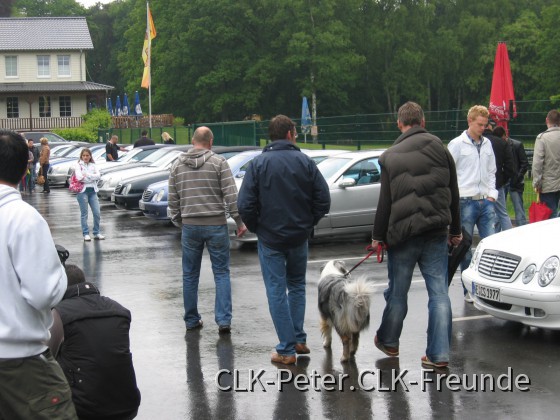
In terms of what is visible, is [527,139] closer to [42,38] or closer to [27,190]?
[27,190]

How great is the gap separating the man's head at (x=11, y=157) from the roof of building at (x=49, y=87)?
70250mm

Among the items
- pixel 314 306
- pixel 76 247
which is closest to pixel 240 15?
pixel 76 247

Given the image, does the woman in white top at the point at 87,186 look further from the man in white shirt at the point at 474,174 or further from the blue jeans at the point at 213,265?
the man in white shirt at the point at 474,174

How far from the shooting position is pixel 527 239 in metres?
8.38

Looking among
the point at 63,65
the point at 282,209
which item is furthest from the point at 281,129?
the point at 63,65

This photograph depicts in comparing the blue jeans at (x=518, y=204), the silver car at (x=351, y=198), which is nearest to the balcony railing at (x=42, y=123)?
the silver car at (x=351, y=198)

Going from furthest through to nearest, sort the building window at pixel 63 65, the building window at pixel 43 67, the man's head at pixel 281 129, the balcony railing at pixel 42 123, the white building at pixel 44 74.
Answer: the building window at pixel 63 65 → the building window at pixel 43 67 → the white building at pixel 44 74 → the balcony railing at pixel 42 123 → the man's head at pixel 281 129

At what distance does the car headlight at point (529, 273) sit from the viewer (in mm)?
7945

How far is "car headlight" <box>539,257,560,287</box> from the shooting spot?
25.6 feet

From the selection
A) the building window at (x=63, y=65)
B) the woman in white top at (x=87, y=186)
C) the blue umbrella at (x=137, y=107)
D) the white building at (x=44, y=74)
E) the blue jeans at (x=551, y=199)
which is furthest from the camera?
the building window at (x=63, y=65)

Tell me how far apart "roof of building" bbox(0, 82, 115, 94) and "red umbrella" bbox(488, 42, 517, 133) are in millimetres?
58287

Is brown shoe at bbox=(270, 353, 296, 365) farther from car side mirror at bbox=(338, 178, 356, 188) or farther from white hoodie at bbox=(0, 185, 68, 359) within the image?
car side mirror at bbox=(338, 178, 356, 188)

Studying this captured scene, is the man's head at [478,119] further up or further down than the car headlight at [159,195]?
further up

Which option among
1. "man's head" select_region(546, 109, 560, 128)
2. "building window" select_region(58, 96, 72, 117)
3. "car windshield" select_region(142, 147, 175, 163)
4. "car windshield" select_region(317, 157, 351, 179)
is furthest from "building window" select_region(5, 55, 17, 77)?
"man's head" select_region(546, 109, 560, 128)
